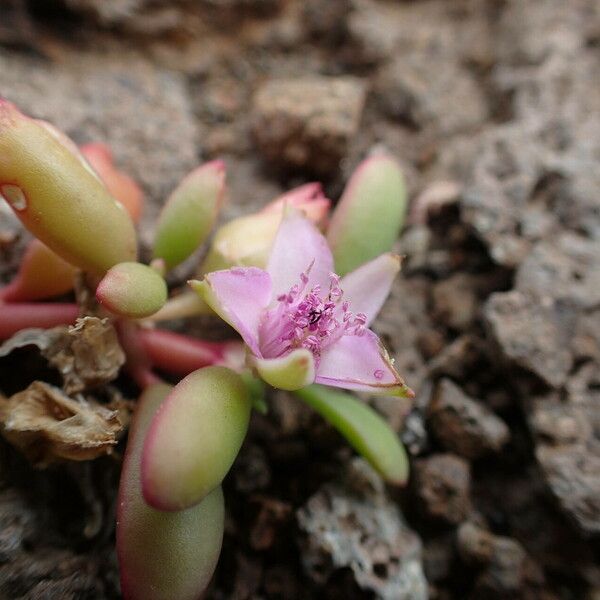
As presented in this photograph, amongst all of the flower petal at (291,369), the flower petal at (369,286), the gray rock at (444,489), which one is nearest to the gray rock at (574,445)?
the gray rock at (444,489)

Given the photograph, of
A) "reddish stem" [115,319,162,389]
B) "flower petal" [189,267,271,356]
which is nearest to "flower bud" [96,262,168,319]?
"flower petal" [189,267,271,356]

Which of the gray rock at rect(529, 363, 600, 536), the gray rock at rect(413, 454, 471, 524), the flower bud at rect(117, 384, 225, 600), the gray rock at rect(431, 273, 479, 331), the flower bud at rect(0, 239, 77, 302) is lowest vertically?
the gray rock at rect(413, 454, 471, 524)

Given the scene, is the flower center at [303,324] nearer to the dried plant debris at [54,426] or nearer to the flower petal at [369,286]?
the flower petal at [369,286]

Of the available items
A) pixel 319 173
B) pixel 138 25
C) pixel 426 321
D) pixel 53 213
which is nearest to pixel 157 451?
pixel 53 213

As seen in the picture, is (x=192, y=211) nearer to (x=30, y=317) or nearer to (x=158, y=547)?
(x=30, y=317)

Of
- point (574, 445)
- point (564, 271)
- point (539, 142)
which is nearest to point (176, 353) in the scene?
point (574, 445)

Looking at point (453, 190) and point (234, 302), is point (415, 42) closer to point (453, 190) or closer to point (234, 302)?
point (453, 190)

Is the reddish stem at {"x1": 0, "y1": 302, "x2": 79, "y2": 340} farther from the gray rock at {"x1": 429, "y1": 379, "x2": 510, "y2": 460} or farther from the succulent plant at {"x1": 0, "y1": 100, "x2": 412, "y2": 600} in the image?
the gray rock at {"x1": 429, "y1": 379, "x2": 510, "y2": 460}
